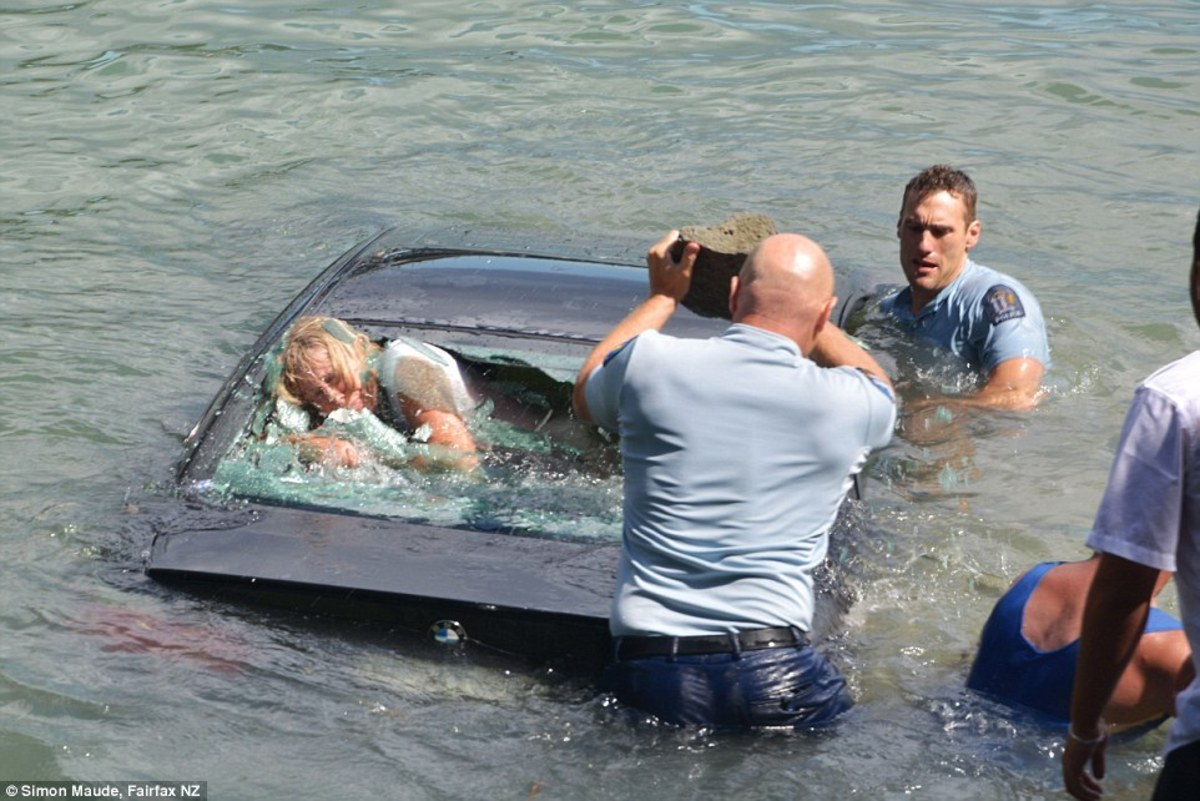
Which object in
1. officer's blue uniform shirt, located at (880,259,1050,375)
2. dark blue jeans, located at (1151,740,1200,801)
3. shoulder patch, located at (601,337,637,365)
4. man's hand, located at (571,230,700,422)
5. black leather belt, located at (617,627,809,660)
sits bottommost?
black leather belt, located at (617,627,809,660)

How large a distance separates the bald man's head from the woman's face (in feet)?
6.23

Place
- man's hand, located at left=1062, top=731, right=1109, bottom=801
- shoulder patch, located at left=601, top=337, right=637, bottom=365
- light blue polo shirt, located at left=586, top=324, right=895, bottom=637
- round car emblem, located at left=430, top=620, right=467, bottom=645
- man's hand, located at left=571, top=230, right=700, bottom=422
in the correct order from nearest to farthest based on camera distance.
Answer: man's hand, located at left=1062, top=731, right=1109, bottom=801 → light blue polo shirt, located at left=586, top=324, right=895, bottom=637 → shoulder patch, located at left=601, top=337, right=637, bottom=365 → round car emblem, located at left=430, top=620, right=467, bottom=645 → man's hand, located at left=571, top=230, right=700, bottom=422

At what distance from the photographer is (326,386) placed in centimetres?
556

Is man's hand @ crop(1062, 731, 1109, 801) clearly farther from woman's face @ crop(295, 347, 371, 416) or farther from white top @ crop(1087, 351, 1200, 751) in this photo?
woman's face @ crop(295, 347, 371, 416)

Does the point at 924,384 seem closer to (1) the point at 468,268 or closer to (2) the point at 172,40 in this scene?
(1) the point at 468,268

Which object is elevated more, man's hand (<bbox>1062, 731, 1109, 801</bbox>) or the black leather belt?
man's hand (<bbox>1062, 731, 1109, 801</bbox>)

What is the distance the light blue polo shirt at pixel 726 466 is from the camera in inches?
159

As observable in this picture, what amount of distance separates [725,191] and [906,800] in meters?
6.47

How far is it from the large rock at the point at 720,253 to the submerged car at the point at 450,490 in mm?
681

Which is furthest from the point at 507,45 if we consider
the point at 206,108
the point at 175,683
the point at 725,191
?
the point at 175,683

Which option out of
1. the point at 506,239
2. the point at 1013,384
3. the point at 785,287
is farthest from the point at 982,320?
the point at 785,287

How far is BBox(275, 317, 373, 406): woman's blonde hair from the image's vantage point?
18.2 ft

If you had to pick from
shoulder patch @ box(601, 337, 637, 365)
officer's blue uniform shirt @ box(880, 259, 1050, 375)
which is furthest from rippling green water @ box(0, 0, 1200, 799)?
shoulder patch @ box(601, 337, 637, 365)

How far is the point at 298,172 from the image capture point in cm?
1073
